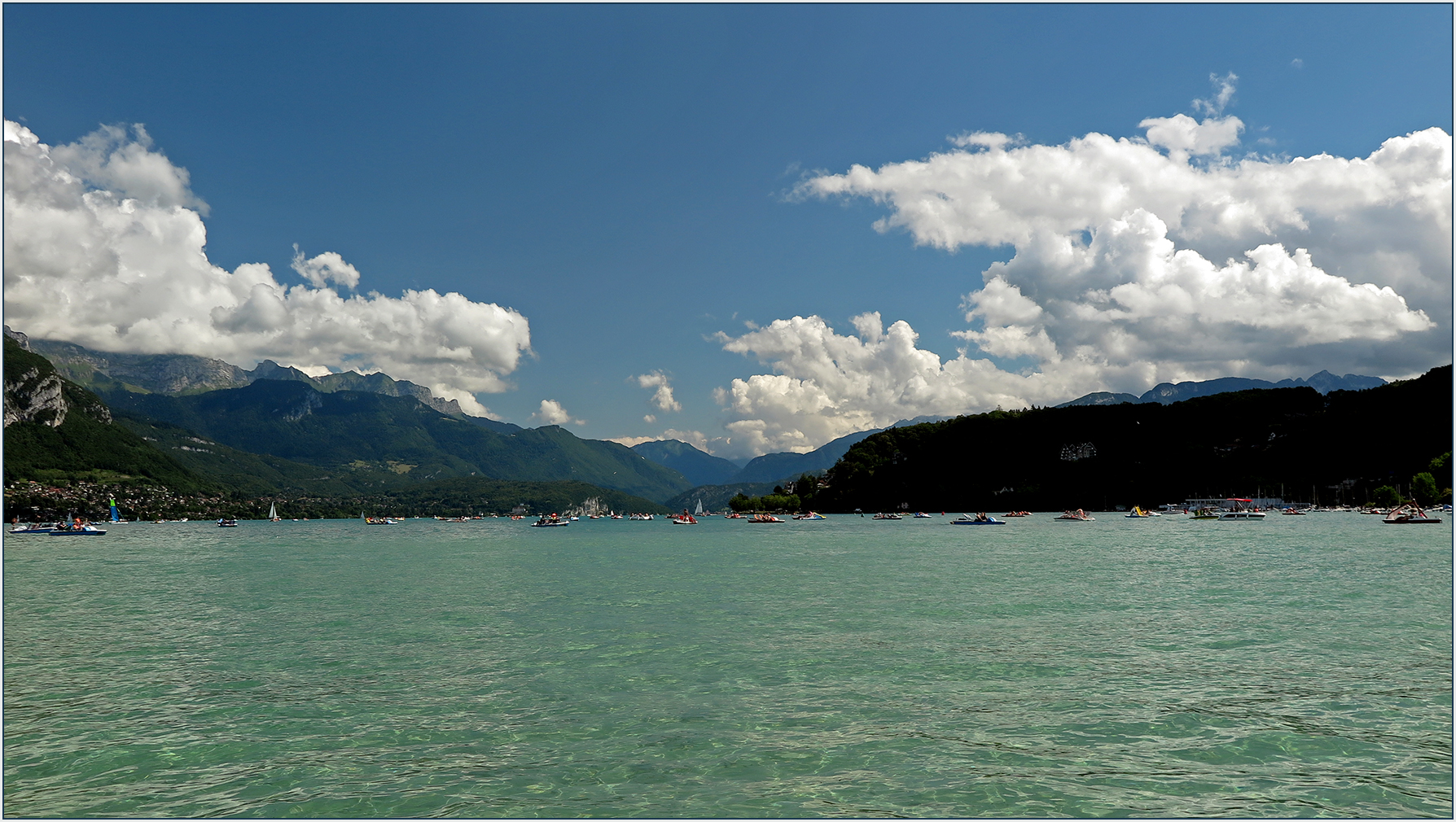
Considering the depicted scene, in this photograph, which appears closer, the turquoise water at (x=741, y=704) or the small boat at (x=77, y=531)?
the turquoise water at (x=741, y=704)

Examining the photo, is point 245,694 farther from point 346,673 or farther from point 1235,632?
point 1235,632

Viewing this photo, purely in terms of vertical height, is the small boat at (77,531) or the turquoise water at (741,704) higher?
the turquoise water at (741,704)

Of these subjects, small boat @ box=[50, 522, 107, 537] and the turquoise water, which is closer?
the turquoise water

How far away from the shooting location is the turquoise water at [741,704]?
61.3 ft

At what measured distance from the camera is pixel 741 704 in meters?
25.1

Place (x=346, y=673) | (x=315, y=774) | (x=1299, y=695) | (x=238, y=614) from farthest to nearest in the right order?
(x=238, y=614), (x=346, y=673), (x=1299, y=695), (x=315, y=774)

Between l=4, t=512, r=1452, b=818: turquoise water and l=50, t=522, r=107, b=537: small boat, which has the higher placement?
l=4, t=512, r=1452, b=818: turquoise water

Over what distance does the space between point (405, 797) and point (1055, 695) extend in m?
18.5

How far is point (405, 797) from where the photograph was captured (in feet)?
60.6

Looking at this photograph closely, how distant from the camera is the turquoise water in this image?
61.3ft

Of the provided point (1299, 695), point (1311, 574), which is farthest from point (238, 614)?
point (1311, 574)

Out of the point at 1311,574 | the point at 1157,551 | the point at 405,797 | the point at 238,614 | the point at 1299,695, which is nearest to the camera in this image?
the point at 405,797

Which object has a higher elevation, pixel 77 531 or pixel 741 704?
pixel 741 704

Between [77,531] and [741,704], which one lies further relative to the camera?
[77,531]
